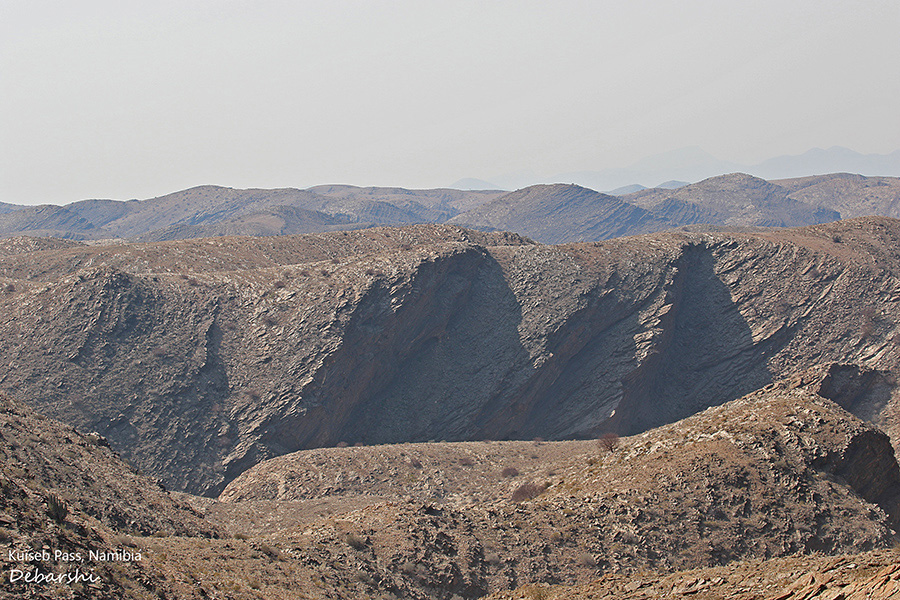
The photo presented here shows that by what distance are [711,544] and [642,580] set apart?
342 inches

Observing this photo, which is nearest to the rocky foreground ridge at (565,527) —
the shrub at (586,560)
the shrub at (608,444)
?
the shrub at (586,560)

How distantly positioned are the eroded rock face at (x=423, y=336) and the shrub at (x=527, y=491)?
3242 centimetres

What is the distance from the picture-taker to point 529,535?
24.7 meters

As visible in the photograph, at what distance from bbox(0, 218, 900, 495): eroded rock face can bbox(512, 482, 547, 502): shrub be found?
32.4 metres

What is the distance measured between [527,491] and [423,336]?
42753 mm

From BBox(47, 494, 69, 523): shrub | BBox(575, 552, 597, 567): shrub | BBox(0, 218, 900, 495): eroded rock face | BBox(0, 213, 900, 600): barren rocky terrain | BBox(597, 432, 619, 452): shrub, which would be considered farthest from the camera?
BBox(0, 218, 900, 495): eroded rock face

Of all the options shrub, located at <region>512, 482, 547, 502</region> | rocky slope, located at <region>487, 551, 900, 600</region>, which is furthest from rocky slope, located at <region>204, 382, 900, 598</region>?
rocky slope, located at <region>487, 551, 900, 600</region>

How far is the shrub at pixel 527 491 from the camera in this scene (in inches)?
1262

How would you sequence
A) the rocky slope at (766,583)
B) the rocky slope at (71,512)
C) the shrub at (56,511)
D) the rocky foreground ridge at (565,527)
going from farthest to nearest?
the shrub at (56,511) → the rocky foreground ridge at (565,527) → the rocky slope at (71,512) → the rocky slope at (766,583)

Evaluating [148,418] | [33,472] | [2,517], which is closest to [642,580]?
[2,517]

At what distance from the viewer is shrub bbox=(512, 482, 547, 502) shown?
32.1 meters

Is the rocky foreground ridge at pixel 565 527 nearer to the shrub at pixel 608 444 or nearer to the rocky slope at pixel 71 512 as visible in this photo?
Answer: the rocky slope at pixel 71 512

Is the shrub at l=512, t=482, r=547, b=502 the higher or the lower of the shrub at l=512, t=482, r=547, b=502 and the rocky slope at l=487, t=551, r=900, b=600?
the lower

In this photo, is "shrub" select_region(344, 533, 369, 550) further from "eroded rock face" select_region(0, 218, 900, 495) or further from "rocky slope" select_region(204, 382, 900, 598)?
"eroded rock face" select_region(0, 218, 900, 495)
